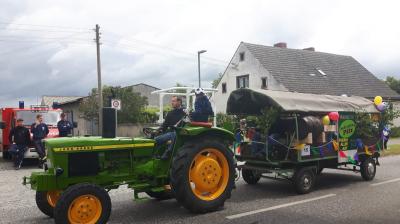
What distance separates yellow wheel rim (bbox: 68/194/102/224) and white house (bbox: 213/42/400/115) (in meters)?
26.3

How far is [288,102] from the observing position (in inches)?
342

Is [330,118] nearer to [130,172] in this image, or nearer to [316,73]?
[130,172]

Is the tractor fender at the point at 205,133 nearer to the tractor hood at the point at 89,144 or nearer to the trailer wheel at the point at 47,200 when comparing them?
Answer: the tractor hood at the point at 89,144

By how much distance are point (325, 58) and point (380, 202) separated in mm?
31631

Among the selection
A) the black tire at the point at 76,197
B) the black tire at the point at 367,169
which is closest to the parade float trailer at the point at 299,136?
the black tire at the point at 367,169

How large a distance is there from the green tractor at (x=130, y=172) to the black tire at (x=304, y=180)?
1580 mm

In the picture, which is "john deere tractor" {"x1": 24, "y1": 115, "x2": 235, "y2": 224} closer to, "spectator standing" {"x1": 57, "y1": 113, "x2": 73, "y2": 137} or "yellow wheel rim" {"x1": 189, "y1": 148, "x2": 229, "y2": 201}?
"yellow wheel rim" {"x1": 189, "y1": 148, "x2": 229, "y2": 201}

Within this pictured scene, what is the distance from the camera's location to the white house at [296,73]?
32375 millimetres

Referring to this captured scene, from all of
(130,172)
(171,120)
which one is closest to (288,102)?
(171,120)

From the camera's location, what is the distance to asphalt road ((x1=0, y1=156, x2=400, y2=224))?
6.64 m

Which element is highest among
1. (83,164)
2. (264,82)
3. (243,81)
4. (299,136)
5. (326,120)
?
(243,81)

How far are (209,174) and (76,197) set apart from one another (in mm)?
2291

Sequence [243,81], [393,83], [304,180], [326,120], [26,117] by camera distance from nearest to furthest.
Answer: [304,180] → [326,120] → [26,117] → [243,81] → [393,83]

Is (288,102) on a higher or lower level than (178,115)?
higher
